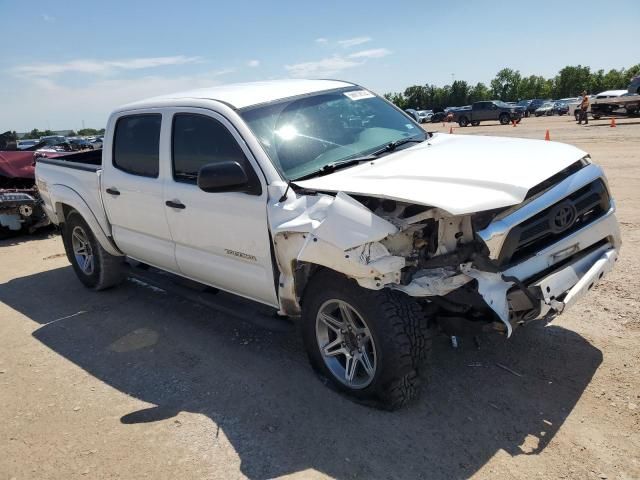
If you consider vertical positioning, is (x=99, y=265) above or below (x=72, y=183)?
below

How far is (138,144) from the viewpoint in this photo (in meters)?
4.88

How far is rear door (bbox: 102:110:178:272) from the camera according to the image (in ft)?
15.1

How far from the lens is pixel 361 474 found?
2814 mm

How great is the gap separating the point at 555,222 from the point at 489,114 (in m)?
40.7

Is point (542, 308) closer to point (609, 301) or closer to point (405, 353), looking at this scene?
point (405, 353)

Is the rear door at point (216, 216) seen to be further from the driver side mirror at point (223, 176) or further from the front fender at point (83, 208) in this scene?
the front fender at point (83, 208)

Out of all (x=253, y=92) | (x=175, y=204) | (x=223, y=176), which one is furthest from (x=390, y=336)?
(x=253, y=92)

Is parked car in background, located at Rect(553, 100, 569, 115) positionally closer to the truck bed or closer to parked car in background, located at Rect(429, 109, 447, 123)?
parked car in background, located at Rect(429, 109, 447, 123)

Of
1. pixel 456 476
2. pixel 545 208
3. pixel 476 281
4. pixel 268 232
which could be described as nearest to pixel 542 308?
pixel 476 281

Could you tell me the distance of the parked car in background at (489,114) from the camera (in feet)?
132

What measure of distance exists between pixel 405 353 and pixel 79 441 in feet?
7.05

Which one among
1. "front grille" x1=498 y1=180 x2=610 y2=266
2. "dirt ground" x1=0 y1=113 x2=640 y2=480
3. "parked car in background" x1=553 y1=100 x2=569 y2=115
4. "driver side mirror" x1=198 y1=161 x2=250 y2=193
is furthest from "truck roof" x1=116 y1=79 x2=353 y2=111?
"parked car in background" x1=553 y1=100 x2=569 y2=115

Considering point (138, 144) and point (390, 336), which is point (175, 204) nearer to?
point (138, 144)

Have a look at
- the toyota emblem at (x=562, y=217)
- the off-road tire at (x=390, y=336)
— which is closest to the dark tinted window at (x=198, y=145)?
the off-road tire at (x=390, y=336)
